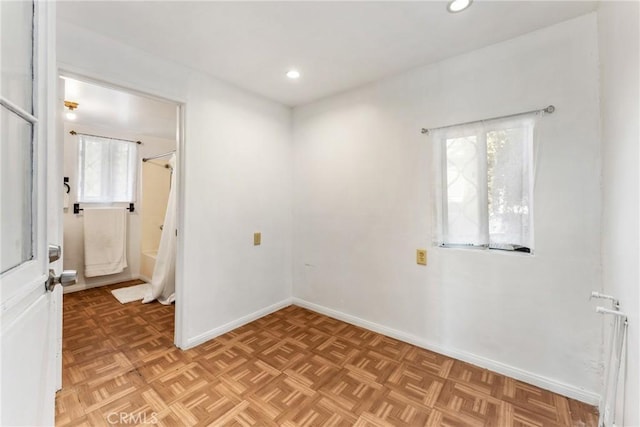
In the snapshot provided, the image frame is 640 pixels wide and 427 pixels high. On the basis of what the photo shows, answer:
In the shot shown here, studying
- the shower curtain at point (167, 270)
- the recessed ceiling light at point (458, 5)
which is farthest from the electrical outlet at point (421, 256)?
the shower curtain at point (167, 270)

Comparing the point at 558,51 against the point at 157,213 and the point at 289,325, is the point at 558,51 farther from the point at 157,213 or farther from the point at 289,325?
the point at 157,213

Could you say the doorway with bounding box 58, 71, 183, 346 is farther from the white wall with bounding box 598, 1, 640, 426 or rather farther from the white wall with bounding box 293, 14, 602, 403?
the white wall with bounding box 598, 1, 640, 426

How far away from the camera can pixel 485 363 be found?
2002 mm

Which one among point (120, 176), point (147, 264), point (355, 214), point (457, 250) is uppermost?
point (120, 176)

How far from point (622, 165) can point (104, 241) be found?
16.8 feet

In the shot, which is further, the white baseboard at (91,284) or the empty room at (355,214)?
the white baseboard at (91,284)

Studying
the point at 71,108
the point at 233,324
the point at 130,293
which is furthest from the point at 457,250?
the point at 71,108

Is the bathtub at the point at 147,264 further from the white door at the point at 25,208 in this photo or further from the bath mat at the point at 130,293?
the white door at the point at 25,208

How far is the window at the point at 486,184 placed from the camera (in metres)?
1.85

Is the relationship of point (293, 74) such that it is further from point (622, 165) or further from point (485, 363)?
point (485, 363)

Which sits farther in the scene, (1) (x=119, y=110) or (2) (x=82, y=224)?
(2) (x=82, y=224)

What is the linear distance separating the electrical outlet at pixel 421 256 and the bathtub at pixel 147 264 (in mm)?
3679

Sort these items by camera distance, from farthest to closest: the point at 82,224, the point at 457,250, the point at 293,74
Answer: the point at 82,224 < the point at 293,74 < the point at 457,250

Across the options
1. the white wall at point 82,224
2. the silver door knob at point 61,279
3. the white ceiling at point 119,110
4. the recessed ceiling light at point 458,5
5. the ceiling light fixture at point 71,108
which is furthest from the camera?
the white wall at point 82,224
